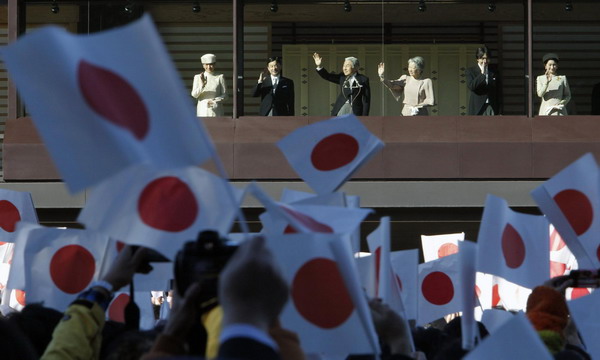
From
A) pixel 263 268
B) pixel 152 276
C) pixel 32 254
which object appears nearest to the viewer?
pixel 263 268

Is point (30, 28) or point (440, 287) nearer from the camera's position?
point (440, 287)

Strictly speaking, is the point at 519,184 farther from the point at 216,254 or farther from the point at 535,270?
the point at 216,254

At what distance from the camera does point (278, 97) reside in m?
20.4

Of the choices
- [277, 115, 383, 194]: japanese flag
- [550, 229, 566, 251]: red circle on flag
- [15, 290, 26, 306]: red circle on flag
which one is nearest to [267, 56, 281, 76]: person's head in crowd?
[550, 229, 566, 251]: red circle on flag

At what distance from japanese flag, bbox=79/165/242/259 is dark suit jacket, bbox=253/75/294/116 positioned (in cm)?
1505

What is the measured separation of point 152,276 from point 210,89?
42.9ft

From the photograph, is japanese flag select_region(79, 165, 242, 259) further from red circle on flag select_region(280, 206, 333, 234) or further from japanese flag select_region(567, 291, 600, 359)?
japanese flag select_region(567, 291, 600, 359)

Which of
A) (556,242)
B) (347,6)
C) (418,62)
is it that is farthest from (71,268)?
(347,6)

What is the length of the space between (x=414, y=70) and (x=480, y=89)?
1.19m

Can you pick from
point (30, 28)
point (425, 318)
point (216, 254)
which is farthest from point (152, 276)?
point (30, 28)

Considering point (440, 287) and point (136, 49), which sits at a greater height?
point (136, 49)

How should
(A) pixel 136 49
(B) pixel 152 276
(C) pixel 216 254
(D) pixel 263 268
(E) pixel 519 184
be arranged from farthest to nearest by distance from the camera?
(E) pixel 519 184
(B) pixel 152 276
(A) pixel 136 49
(C) pixel 216 254
(D) pixel 263 268

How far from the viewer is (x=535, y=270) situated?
22.1ft

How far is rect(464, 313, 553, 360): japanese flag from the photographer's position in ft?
11.3
